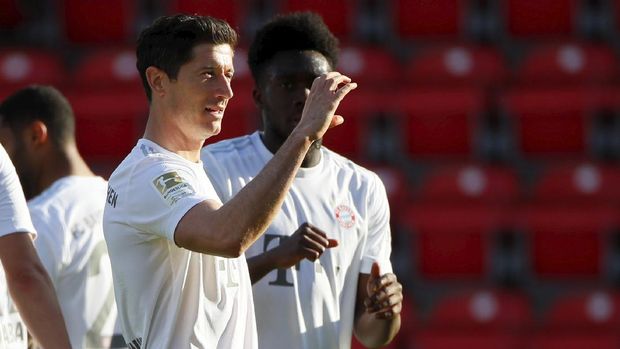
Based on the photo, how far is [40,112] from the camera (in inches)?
199

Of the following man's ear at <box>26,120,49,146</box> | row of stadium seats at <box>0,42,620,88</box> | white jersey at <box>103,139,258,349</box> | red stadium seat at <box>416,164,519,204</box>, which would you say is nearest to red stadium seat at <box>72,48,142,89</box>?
row of stadium seats at <box>0,42,620,88</box>

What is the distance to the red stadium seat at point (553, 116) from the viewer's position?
8.82 meters

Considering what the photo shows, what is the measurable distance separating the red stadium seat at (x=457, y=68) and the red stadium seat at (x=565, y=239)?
92 cm

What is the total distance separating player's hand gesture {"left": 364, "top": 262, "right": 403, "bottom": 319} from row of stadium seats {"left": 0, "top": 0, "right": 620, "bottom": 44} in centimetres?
531

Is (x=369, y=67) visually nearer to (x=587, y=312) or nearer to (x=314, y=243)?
(x=587, y=312)

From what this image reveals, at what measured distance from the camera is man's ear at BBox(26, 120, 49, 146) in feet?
16.5

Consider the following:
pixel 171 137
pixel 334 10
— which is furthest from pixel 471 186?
pixel 171 137

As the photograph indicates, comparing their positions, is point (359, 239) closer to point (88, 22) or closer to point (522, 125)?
point (522, 125)

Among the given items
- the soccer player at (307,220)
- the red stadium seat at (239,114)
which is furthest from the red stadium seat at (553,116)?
the soccer player at (307,220)

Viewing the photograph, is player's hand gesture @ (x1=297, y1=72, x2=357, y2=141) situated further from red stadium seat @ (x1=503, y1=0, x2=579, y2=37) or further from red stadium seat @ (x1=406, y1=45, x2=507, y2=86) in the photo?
red stadium seat @ (x1=503, y1=0, x2=579, y2=37)

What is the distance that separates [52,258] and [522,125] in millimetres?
4749

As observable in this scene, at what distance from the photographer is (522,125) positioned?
8.95 metres

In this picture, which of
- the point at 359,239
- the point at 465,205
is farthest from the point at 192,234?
the point at 465,205

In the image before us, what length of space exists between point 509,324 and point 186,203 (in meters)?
5.20
